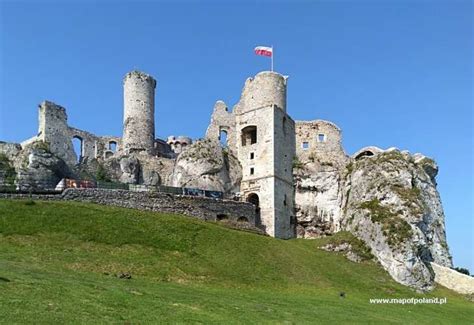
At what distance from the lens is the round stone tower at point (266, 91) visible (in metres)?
65.5

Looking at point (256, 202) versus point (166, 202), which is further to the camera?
point (256, 202)

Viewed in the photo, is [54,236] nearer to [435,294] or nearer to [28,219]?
[28,219]

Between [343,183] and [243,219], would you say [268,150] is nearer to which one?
[243,219]

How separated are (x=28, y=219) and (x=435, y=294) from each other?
33816 mm

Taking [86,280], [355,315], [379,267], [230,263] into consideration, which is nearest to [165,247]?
[230,263]

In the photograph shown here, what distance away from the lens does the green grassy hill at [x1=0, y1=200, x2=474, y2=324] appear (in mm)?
22266

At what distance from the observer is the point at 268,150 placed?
201 feet

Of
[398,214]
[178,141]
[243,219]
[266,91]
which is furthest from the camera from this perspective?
[178,141]

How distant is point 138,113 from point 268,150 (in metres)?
18.0

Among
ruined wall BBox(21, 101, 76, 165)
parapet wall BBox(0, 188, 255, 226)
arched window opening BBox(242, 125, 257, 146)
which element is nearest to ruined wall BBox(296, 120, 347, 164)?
arched window opening BBox(242, 125, 257, 146)

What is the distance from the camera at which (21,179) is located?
56.9m

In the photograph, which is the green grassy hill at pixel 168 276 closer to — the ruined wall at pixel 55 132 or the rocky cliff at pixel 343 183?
the rocky cliff at pixel 343 183

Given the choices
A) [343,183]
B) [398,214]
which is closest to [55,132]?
[343,183]

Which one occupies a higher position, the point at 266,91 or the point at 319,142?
the point at 266,91
